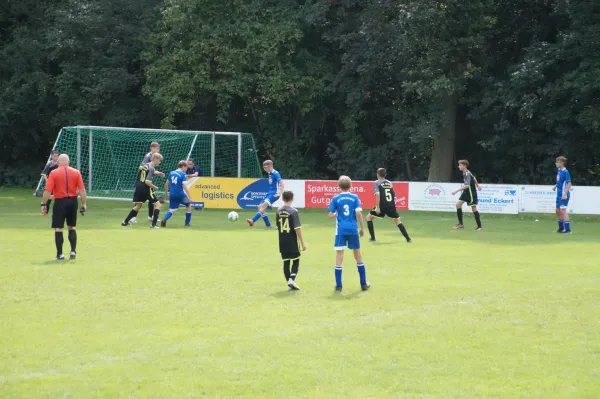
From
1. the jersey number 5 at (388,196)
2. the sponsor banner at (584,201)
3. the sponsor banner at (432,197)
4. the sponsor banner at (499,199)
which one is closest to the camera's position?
the jersey number 5 at (388,196)

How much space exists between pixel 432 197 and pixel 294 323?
2086cm

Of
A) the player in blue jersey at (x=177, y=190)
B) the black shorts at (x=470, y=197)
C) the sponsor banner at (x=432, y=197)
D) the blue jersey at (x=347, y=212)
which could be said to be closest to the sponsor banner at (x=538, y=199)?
the sponsor banner at (x=432, y=197)

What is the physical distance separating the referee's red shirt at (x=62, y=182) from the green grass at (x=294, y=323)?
1.31 meters

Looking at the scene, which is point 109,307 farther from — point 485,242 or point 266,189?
point 266,189

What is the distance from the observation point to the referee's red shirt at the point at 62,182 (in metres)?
15.4

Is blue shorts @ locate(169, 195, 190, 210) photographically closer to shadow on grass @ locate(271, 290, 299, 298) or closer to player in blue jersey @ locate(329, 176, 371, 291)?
player in blue jersey @ locate(329, 176, 371, 291)

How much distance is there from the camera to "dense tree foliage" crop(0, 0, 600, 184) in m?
34.3

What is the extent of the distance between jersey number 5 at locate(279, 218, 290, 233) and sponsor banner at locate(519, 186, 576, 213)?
721 inches

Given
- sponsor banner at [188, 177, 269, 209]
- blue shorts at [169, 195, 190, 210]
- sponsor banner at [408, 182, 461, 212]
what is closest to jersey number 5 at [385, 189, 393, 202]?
blue shorts at [169, 195, 190, 210]

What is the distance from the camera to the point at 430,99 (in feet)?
119

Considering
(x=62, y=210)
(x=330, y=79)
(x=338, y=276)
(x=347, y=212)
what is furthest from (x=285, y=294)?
(x=330, y=79)

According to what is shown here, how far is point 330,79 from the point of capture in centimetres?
4116

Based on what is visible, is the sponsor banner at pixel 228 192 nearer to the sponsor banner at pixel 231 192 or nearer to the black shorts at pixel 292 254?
the sponsor banner at pixel 231 192

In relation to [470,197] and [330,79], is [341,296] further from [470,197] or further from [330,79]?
[330,79]
